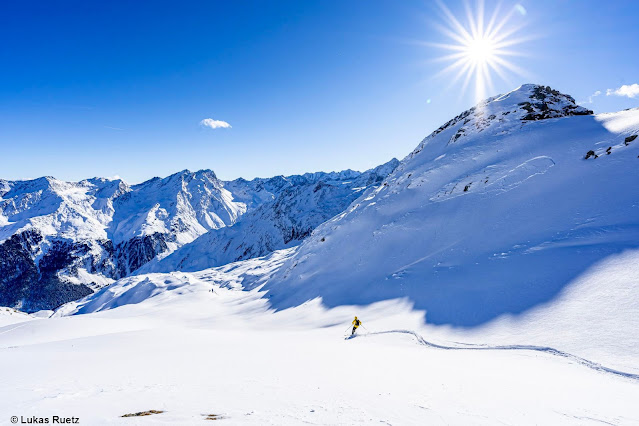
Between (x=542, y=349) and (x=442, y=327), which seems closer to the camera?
(x=542, y=349)

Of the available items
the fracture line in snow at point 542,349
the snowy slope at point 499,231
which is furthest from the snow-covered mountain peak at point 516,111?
the fracture line in snow at point 542,349

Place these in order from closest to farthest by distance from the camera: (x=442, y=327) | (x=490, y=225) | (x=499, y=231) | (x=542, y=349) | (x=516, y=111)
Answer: (x=542, y=349), (x=442, y=327), (x=499, y=231), (x=490, y=225), (x=516, y=111)

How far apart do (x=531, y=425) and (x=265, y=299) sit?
48.1 m

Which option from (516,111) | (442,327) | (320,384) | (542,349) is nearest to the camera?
(320,384)

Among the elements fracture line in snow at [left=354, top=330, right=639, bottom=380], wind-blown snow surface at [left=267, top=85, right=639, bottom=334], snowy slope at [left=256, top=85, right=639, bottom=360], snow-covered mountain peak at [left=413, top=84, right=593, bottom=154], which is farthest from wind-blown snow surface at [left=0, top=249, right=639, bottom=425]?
snow-covered mountain peak at [left=413, top=84, right=593, bottom=154]

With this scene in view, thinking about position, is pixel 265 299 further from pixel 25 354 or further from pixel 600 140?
pixel 600 140

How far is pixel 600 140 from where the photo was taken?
34.6 meters

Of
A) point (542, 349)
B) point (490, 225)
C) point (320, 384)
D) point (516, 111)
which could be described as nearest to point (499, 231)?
point (490, 225)

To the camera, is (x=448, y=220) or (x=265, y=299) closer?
(x=448, y=220)

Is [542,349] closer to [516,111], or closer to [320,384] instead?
[320,384]

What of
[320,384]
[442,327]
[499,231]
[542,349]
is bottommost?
[442,327]

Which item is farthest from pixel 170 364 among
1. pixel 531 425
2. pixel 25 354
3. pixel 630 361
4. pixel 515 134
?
pixel 515 134

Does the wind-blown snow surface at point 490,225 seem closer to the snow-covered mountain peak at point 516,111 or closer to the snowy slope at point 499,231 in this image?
the snowy slope at point 499,231

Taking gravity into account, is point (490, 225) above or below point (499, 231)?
above
